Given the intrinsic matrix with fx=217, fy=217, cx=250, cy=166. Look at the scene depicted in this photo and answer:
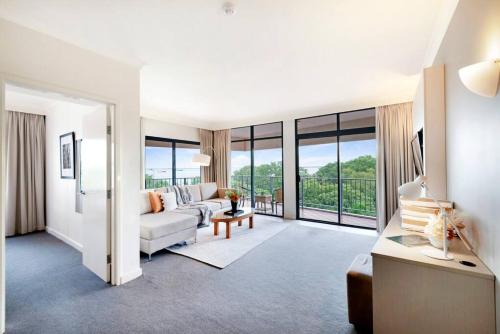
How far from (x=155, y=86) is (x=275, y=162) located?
3.33 metres

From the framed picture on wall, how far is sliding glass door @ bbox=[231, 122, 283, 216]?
3.68 metres

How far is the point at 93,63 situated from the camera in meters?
2.18

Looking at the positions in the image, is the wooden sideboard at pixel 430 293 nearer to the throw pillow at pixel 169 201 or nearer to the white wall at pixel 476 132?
the white wall at pixel 476 132

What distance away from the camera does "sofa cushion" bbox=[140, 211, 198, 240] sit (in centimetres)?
296

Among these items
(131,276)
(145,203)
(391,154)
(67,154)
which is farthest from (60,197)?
(391,154)

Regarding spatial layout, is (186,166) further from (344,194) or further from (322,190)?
(344,194)

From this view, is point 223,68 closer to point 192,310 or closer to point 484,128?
point 484,128

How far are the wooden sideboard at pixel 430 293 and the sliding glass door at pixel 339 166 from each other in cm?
341

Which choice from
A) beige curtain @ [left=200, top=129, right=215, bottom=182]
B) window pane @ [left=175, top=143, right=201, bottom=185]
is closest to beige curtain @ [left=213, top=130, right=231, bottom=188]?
beige curtain @ [left=200, top=129, right=215, bottom=182]

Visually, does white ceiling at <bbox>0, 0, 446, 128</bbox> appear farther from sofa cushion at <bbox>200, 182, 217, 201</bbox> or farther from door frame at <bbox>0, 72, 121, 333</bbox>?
sofa cushion at <bbox>200, 182, 217, 201</bbox>

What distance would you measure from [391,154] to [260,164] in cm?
302

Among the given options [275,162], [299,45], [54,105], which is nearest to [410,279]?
[299,45]

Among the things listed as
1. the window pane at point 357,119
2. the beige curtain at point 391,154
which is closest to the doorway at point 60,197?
the window pane at point 357,119

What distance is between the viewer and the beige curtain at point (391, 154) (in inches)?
150
